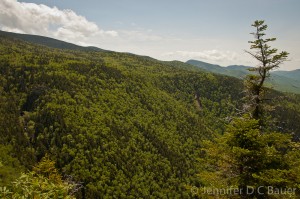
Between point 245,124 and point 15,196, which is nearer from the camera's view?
point 15,196

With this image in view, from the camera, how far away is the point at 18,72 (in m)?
193

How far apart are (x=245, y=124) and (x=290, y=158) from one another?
3.76 metres

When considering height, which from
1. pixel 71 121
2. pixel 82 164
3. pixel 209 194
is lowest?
pixel 82 164

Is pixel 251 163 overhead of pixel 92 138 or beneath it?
overhead

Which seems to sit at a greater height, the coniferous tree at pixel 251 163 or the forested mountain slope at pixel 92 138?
the coniferous tree at pixel 251 163

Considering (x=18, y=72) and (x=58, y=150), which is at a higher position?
(x=18, y=72)

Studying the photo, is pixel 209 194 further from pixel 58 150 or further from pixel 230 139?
pixel 58 150

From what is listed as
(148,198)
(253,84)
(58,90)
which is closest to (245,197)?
(253,84)

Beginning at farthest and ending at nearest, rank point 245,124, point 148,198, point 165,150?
point 165,150 < point 148,198 < point 245,124

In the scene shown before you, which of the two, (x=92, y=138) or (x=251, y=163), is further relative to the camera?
(x=92, y=138)

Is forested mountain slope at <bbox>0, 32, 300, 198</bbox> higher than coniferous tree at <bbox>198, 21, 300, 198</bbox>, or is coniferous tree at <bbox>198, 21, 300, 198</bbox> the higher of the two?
coniferous tree at <bbox>198, 21, 300, 198</bbox>

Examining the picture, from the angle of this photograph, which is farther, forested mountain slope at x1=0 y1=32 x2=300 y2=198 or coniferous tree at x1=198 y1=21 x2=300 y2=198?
forested mountain slope at x1=0 y1=32 x2=300 y2=198

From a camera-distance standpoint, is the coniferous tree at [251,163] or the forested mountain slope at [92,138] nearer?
the coniferous tree at [251,163]

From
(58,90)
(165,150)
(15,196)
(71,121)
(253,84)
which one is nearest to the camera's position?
(15,196)
